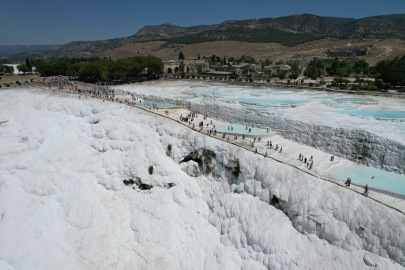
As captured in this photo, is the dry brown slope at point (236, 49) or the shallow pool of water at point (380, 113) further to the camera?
the dry brown slope at point (236, 49)

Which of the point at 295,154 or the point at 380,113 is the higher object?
the point at 380,113

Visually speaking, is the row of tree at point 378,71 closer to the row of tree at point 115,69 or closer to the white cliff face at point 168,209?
the white cliff face at point 168,209

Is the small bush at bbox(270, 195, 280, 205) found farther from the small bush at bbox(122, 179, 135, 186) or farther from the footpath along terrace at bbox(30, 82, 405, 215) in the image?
the small bush at bbox(122, 179, 135, 186)

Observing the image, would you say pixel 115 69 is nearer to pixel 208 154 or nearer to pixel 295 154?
pixel 208 154

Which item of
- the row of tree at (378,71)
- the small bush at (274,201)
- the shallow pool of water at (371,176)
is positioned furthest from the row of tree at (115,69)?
the shallow pool of water at (371,176)

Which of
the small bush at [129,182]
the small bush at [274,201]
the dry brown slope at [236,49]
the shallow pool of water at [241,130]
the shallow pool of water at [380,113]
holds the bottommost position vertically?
the small bush at [129,182]

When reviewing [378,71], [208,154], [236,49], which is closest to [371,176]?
[208,154]

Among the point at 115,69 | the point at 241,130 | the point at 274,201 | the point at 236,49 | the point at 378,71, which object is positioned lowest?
the point at 274,201
